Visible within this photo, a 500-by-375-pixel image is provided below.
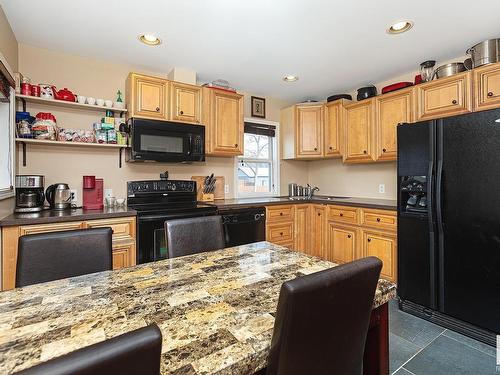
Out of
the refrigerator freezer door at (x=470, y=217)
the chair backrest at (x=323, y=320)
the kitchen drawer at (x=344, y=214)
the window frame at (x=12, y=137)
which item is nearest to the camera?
the chair backrest at (x=323, y=320)

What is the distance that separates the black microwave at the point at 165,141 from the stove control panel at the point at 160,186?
274mm

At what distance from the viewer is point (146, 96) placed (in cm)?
278

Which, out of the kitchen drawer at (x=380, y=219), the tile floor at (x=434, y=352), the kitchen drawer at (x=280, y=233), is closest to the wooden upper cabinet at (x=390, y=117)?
the kitchen drawer at (x=380, y=219)

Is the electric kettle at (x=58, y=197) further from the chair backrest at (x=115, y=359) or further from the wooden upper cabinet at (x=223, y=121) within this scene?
the chair backrest at (x=115, y=359)

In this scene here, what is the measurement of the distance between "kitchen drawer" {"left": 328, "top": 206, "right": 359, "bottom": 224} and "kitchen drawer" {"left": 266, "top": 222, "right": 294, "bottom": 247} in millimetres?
522

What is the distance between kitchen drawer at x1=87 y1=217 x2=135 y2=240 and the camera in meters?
2.25

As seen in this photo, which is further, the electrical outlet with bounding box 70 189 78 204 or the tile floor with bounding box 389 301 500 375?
the electrical outlet with bounding box 70 189 78 204

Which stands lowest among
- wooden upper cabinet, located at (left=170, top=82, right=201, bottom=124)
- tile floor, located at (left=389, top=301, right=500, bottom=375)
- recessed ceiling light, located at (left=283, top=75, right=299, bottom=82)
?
tile floor, located at (left=389, top=301, right=500, bottom=375)

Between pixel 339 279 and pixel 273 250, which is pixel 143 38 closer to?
pixel 273 250

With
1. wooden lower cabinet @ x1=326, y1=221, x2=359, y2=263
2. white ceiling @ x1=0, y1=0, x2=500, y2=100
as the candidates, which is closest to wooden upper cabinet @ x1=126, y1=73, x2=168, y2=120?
white ceiling @ x1=0, y1=0, x2=500, y2=100

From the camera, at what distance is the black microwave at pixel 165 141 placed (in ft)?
8.93

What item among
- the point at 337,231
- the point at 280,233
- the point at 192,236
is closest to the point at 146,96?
the point at 192,236

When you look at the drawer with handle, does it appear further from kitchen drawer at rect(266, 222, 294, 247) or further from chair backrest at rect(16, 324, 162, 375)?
chair backrest at rect(16, 324, 162, 375)

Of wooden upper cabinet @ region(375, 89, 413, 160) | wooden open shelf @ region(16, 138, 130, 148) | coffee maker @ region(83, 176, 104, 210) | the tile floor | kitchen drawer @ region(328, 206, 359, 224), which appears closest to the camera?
the tile floor
